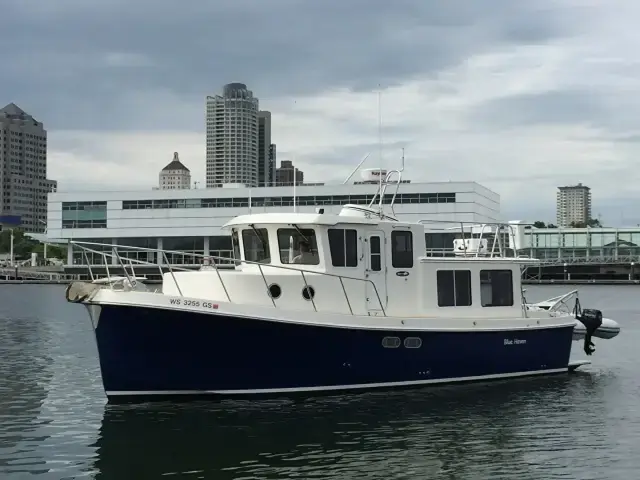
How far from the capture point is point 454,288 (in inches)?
782

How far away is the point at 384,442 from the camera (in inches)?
592

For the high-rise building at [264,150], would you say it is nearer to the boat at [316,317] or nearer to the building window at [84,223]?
the building window at [84,223]

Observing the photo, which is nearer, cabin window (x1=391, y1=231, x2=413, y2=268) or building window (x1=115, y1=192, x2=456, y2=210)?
cabin window (x1=391, y1=231, x2=413, y2=268)

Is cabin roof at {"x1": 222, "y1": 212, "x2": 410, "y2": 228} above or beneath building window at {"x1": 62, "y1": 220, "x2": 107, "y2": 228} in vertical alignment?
beneath

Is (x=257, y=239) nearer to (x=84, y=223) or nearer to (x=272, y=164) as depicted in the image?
(x=84, y=223)

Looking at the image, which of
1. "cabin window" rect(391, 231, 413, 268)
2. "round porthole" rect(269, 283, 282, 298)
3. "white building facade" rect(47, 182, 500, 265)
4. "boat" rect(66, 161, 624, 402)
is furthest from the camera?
"white building facade" rect(47, 182, 500, 265)

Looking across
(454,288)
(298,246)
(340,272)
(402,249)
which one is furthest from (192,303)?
(454,288)

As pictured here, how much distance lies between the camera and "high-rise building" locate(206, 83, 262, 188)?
138500 millimetres

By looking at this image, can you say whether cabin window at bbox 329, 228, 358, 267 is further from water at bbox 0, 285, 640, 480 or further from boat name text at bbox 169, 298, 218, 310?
boat name text at bbox 169, 298, 218, 310

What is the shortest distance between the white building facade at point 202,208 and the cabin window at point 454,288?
65.7m

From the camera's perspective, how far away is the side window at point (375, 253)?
1877 cm

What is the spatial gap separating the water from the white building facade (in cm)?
6691

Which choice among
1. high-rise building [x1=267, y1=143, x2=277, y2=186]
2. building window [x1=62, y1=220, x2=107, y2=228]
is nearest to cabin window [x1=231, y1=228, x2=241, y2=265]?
high-rise building [x1=267, y1=143, x2=277, y2=186]

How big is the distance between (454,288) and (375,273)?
7.45 ft
